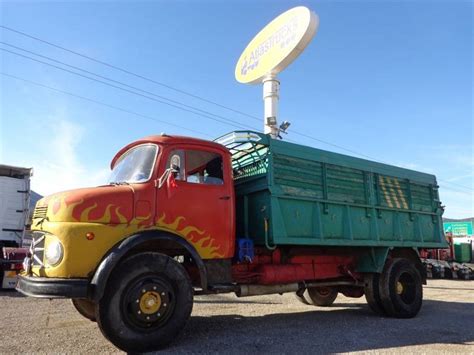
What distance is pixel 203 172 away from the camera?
20.7 ft

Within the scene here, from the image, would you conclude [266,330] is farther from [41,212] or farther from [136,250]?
[41,212]

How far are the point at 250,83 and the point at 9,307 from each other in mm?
11594

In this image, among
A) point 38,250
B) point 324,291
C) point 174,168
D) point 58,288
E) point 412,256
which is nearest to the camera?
point 58,288

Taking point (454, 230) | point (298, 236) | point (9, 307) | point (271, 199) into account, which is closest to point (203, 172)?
point (271, 199)

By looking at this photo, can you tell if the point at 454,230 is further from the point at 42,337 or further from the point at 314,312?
the point at 42,337

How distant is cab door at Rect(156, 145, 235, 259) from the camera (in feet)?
19.0

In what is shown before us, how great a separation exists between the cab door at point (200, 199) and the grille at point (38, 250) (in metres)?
1.44

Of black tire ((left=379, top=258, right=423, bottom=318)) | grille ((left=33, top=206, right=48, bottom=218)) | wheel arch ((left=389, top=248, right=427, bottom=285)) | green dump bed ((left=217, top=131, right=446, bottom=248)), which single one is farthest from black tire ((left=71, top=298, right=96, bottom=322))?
wheel arch ((left=389, top=248, right=427, bottom=285))

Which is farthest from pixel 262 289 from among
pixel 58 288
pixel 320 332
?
pixel 58 288

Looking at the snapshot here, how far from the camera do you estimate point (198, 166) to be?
6.28 meters

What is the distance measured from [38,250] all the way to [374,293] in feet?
20.0

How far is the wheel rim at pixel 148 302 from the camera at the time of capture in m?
5.13

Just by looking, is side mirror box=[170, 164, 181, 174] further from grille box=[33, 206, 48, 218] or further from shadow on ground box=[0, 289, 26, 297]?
shadow on ground box=[0, 289, 26, 297]

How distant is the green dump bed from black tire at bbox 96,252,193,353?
1.81 meters
